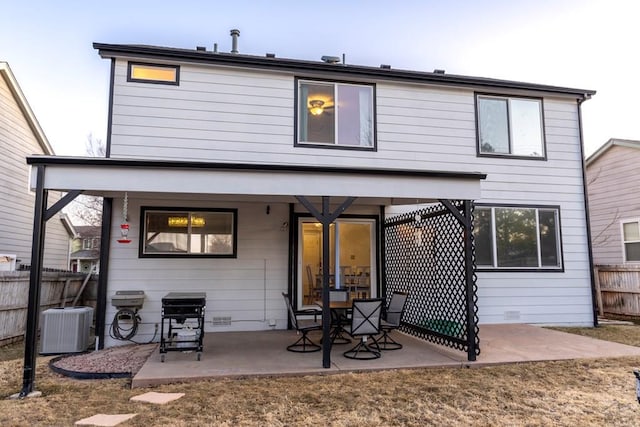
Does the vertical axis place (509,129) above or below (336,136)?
above

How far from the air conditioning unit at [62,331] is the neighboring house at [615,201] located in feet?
41.7

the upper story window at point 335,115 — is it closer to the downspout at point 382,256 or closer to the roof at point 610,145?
the downspout at point 382,256

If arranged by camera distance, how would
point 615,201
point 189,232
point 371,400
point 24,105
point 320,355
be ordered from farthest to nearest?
1. point 615,201
2. point 24,105
3. point 189,232
4. point 320,355
5. point 371,400

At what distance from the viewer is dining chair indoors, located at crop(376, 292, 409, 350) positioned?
6204mm

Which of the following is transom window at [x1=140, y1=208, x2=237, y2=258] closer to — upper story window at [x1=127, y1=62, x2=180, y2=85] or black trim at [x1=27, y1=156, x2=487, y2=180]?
upper story window at [x1=127, y1=62, x2=180, y2=85]

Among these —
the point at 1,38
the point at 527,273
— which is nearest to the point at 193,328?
the point at 527,273

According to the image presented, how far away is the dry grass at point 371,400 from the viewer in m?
3.67

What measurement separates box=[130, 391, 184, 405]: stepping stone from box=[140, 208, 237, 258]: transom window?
3.43 metres

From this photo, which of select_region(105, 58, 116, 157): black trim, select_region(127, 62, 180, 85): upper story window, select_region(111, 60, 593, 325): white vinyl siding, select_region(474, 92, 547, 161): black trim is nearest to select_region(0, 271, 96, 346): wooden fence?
select_region(105, 58, 116, 157): black trim

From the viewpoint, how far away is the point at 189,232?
7617 millimetres

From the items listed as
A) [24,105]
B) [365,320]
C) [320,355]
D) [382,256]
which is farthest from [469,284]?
[24,105]

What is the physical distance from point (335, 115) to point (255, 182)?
3.37 meters

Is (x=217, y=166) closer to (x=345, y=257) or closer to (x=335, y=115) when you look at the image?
(x=335, y=115)

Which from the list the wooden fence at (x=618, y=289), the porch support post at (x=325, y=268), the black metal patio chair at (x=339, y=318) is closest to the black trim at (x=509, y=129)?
the wooden fence at (x=618, y=289)
